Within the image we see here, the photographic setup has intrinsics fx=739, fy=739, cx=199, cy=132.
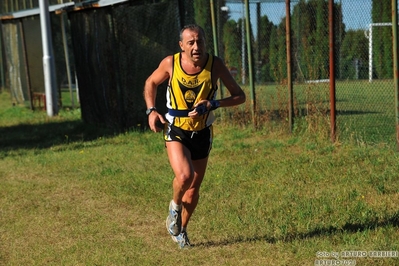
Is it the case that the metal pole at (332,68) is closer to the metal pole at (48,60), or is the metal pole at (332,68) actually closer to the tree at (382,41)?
the tree at (382,41)

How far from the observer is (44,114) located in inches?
797

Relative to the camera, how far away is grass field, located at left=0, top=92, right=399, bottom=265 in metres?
6.68

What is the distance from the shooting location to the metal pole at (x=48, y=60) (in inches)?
747

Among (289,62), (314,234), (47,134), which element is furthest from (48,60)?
(314,234)

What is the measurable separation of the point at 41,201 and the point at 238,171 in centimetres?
267

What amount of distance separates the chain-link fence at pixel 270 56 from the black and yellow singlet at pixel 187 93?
5128 millimetres

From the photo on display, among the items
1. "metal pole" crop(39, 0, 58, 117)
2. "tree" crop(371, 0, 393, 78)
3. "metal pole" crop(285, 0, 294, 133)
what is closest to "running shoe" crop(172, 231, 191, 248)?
"metal pole" crop(285, 0, 294, 133)

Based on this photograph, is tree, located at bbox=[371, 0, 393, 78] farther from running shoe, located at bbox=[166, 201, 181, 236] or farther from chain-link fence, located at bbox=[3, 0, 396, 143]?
running shoe, located at bbox=[166, 201, 181, 236]

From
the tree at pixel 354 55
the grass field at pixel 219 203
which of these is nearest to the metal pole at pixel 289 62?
the grass field at pixel 219 203

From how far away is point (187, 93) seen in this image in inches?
262

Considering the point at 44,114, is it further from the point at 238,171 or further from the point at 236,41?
the point at 238,171

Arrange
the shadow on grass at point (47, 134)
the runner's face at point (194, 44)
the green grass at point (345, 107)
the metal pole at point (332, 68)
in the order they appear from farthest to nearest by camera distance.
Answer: the shadow on grass at point (47, 134) → the green grass at point (345, 107) → the metal pole at point (332, 68) → the runner's face at point (194, 44)

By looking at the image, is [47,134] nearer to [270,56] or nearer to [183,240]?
[270,56]

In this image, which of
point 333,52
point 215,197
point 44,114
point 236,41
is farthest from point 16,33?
point 215,197
